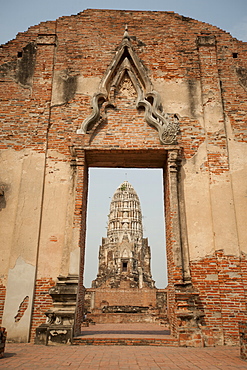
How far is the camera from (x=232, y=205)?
326 inches

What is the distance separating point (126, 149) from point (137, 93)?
1979 millimetres

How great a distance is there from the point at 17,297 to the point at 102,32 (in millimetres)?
7927

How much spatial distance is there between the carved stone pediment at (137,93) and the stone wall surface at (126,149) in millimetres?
83

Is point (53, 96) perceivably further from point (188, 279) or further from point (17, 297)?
point (188, 279)

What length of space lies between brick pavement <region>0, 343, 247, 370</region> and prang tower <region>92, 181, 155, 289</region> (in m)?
36.3

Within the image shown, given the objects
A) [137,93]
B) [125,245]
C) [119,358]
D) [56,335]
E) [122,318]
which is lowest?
[122,318]

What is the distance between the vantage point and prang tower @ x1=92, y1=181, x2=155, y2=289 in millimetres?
44094

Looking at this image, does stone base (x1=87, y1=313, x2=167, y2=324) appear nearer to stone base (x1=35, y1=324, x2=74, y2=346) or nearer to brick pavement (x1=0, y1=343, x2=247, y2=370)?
stone base (x1=35, y1=324, x2=74, y2=346)

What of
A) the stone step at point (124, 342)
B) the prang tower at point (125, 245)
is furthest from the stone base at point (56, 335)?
the prang tower at point (125, 245)

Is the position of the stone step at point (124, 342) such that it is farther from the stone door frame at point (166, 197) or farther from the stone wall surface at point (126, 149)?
the stone door frame at point (166, 197)

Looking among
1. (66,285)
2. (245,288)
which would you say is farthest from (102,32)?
(245,288)

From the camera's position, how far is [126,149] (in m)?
8.72

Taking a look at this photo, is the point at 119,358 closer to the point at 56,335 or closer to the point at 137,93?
the point at 56,335

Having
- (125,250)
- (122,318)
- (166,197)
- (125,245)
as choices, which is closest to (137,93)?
(166,197)
